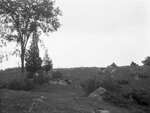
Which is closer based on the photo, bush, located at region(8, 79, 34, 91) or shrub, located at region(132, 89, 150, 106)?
shrub, located at region(132, 89, 150, 106)

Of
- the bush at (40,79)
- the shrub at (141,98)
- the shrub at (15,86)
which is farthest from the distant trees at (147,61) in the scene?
the shrub at (15,86)

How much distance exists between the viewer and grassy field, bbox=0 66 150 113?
12.2m

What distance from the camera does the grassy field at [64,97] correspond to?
1225 cm

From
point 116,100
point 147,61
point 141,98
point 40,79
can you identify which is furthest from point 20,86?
point 147,61

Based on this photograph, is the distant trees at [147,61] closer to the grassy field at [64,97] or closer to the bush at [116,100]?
the grassy field at [64,97]

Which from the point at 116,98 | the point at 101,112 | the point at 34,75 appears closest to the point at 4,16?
the point at 34,75

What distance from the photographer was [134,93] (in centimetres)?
1931

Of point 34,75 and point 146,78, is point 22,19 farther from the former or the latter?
point 146,78

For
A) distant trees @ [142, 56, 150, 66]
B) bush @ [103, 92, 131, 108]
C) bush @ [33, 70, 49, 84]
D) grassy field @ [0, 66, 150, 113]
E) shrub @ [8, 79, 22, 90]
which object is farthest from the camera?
distant trees @ [142, 56, 150, 66]

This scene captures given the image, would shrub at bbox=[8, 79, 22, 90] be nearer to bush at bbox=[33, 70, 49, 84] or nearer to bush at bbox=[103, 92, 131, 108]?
bush at bbox=[33, 70, 49, 84]

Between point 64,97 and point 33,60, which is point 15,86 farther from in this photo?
point 33,60

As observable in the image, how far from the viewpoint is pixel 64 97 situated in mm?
18109

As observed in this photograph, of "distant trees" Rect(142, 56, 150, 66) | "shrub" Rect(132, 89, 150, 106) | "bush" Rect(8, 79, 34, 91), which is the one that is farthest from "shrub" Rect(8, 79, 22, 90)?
"distant trees" Rect(142, 56, 150, 66)

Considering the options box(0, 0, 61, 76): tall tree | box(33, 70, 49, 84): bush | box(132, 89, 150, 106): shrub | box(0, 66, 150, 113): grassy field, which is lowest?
box(132, 89, 150, 106): shrub
